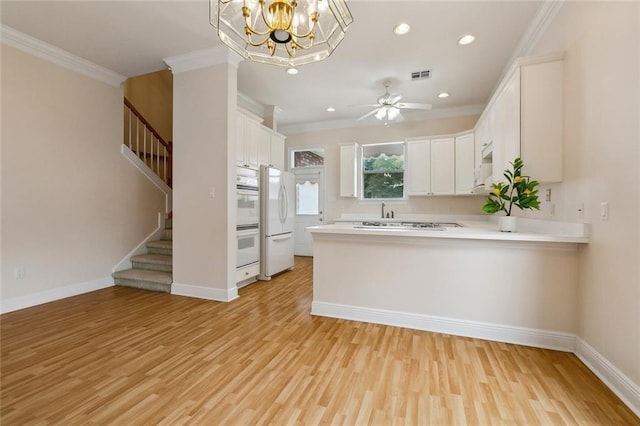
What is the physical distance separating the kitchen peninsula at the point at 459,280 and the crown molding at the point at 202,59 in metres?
2.38

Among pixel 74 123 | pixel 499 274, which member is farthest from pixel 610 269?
pixel 74 123

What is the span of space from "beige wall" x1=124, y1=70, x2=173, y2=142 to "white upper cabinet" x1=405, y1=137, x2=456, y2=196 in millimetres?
5165

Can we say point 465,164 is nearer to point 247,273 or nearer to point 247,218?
point 247,218

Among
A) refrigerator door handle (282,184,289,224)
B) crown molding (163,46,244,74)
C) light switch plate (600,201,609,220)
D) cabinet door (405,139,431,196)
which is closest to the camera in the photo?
light switch plate (600,201,609,220)

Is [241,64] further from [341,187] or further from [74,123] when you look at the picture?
[341,187]

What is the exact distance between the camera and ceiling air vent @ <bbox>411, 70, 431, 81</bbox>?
12.8 ft

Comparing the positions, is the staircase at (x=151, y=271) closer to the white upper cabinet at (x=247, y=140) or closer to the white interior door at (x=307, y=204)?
the white upper cabinet at (x=247, y=140)

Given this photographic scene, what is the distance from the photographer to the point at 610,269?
5.96 ft

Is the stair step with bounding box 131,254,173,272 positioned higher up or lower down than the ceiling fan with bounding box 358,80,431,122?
lower down

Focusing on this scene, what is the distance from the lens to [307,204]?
6504mm

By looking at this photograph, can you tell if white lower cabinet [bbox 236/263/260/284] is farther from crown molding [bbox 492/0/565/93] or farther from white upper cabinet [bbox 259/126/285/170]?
crown molding [bbox 492/0/565/93]

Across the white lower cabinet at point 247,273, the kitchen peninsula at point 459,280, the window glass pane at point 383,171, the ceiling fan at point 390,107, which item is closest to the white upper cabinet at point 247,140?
the white lower cabinet at point 247,273

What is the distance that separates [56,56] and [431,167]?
576cm

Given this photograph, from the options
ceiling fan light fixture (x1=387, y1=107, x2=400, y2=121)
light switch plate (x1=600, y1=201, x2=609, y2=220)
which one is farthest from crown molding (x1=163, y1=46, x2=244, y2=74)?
light switch plate (x1=600, y1=201, x2=609, y2=220)
